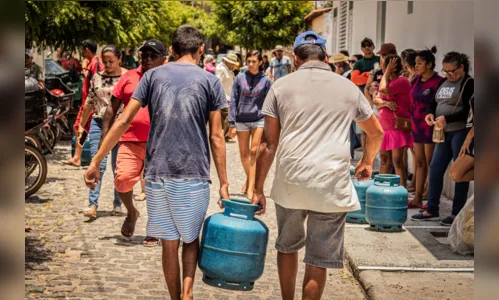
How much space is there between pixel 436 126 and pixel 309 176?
4.09m

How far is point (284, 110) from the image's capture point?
4.97 metres

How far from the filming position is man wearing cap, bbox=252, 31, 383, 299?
15.8ft

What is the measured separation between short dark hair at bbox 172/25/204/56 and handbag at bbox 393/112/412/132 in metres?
4.98

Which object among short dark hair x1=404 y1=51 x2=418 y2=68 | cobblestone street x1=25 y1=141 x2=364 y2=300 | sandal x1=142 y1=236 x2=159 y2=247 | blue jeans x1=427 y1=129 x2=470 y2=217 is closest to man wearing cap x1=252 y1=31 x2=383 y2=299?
cobblestone street x1=25 y1=141 x2=364 y2=300

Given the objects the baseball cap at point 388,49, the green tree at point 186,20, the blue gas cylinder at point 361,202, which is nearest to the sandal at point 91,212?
the blue gas cylinder at point 361,202

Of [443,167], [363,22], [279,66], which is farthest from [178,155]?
[279,66]

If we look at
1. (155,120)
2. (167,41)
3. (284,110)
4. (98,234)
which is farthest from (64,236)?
(167,41)

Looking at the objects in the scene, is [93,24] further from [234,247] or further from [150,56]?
[234,247]

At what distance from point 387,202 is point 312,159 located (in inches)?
135

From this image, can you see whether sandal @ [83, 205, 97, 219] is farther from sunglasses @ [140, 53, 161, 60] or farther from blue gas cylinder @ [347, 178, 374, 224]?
blue gas cylinder @ [347, 178, 374, 224]

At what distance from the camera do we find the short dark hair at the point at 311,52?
5117 mm

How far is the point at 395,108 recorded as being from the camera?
31.9ft

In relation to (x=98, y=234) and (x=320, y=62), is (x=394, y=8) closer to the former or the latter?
(x=98, y=234)

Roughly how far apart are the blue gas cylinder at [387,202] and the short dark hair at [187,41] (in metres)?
3.45
